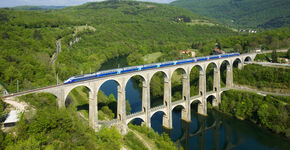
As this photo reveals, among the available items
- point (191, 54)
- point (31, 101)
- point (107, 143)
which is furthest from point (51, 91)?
point (191, 54)

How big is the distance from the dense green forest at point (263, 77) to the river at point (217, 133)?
476 inches

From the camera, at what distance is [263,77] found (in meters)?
59.1

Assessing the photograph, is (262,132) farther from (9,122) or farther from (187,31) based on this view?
(187,31)

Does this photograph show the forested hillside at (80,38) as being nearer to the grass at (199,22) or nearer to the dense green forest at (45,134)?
the grass at (199,22)

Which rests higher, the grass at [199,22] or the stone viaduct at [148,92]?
the grass at [199,22]

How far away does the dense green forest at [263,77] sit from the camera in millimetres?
55494

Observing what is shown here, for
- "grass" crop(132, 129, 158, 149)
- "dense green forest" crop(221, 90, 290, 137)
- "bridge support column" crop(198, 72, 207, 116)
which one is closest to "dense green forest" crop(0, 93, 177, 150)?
"grass" crop(132, 129, 158, 149)

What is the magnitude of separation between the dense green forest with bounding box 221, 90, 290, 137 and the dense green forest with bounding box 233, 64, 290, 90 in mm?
5056

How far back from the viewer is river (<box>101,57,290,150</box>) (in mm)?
44156

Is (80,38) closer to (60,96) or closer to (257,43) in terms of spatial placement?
(257,43)

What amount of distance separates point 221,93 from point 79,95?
36.3 meters

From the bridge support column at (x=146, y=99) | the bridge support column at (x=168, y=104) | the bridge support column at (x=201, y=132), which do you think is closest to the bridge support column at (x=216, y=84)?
the bridge support column at (x=201, y=132)

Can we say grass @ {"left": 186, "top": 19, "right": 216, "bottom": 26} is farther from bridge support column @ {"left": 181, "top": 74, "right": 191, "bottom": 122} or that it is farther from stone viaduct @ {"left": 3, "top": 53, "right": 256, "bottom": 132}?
bridge support column @ {"left": 181, "top": 74, "right": 191, "bottom": 122}

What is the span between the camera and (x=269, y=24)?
589 feet
